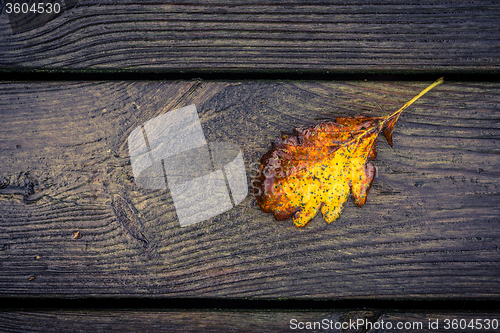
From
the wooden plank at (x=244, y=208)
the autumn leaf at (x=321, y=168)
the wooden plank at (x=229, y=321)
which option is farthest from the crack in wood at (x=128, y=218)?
the autumn leaf at (x=321, y=168)

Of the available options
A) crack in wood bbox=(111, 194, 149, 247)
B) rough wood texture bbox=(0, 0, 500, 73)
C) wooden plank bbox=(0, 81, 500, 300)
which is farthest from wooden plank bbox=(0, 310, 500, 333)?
rough wood texture bbox=(0, 0, 500, 73)

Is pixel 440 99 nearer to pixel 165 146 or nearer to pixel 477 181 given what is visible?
pixel 477 181

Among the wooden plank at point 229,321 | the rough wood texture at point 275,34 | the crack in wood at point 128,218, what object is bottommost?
the wooden plank at point 229,321

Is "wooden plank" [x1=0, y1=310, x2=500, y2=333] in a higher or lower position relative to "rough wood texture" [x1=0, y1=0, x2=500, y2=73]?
lower

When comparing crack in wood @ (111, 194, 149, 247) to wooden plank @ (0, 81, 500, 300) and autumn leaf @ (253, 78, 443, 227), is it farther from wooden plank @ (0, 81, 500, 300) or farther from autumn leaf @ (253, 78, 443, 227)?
autumn leaf @ (253, 78, 443, 227)

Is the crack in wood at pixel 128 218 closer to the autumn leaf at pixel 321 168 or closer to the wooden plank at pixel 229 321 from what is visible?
the wooden plank at pixel 229 321

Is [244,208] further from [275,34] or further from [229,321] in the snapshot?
[275,34]

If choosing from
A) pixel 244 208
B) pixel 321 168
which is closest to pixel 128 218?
pixel 244 208
